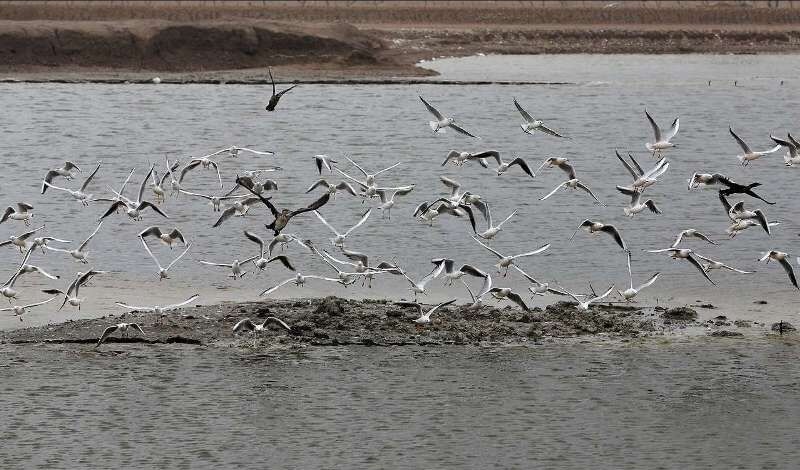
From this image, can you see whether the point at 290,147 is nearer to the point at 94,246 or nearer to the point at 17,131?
the point at 17,131

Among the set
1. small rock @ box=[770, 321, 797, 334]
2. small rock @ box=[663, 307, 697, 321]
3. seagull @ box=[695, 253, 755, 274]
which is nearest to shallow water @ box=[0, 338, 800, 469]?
small rock @ box=[770, 321, 797, 334]

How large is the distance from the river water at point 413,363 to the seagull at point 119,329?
0.88 ft

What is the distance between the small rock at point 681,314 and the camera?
1755 centimetres

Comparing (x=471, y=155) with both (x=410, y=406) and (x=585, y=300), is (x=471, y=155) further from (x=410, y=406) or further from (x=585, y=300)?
(x=410, y=406)

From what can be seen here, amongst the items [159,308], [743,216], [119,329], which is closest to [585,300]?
[743,216]

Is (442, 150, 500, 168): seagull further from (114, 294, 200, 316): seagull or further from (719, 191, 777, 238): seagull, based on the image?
(114, 294, 200, 316): seagull

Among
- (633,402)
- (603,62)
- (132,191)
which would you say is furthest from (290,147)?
(603,62)

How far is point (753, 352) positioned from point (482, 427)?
3841mm

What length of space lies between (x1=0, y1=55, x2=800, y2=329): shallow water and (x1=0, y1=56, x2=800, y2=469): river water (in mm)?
97

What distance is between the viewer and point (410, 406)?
14.4 metres

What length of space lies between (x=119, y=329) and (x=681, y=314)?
686cm

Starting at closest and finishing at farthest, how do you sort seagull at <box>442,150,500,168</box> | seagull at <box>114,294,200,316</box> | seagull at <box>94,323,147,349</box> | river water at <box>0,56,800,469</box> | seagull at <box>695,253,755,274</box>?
river water at <box>0,56,800,469</box> < seagull at <box>94,323,147,349</box> < seagull at <box>114,294,200,316</box> < seagull at <box>695,253,755,274</box> < seagull at <box>442,150,500,168</box>

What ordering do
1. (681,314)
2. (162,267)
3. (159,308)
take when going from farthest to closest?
1. (162,267)
2. (681,314)
3. (159,308)

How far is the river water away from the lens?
13.3 m
